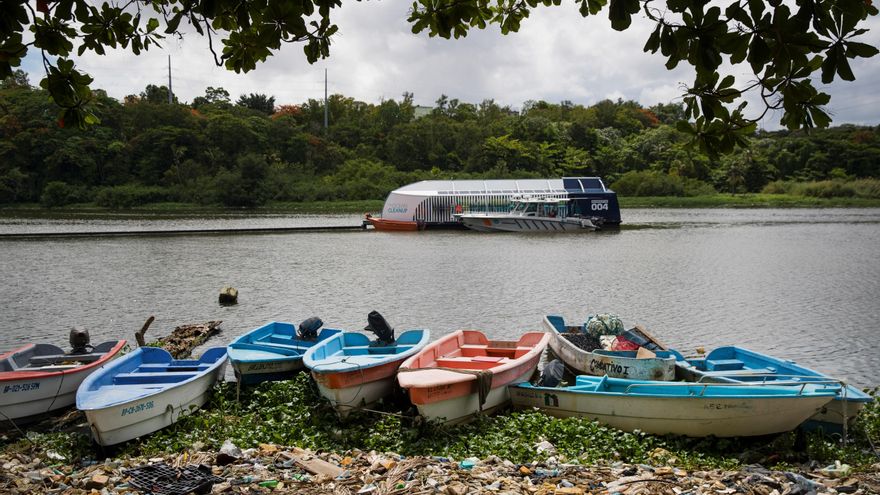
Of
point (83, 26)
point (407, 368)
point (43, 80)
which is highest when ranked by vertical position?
point (83, 26)

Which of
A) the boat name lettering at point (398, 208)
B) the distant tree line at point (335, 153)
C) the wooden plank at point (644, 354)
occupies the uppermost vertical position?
the distant tree line at point (335, 153)

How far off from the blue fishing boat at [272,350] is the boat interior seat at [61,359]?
7.69 ft

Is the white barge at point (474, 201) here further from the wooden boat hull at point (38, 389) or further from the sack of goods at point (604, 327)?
the wooden boat hull at point (38, 389)

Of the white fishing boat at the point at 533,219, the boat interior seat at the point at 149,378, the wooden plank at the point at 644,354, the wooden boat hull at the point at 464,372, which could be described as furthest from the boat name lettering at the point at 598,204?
the boat interior seat at the point at 149,378

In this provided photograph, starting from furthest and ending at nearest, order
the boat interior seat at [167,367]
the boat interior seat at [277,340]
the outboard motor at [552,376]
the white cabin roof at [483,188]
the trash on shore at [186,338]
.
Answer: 1. the white cabin roof at [483,188]
2. the trash on shore at [186,338]
3. the boat interior seat at [277,340]
4. the boat interior seat at [167,367]
5. the outboard motor at [552,376]

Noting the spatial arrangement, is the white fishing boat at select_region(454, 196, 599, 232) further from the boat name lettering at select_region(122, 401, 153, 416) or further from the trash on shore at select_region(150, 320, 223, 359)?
the boat name lettering at select_region(122, 401, 153, 416)

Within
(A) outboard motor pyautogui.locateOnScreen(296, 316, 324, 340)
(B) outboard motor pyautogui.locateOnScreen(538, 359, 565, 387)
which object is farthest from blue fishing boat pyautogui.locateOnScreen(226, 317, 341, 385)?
(B) outboard motor pyautogui.locateOnScreen(538, 359, 565, 387)

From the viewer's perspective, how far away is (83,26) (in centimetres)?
564

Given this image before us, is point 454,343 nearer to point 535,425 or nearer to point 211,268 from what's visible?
point 535,425

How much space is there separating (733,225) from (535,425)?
4962 cm

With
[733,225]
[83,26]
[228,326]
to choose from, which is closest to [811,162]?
[733,225]

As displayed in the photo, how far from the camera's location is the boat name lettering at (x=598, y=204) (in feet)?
170

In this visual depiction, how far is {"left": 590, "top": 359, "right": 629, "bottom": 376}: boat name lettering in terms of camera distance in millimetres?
11414

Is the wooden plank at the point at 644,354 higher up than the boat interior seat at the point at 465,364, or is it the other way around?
the wooden plank at the point at 644,354
